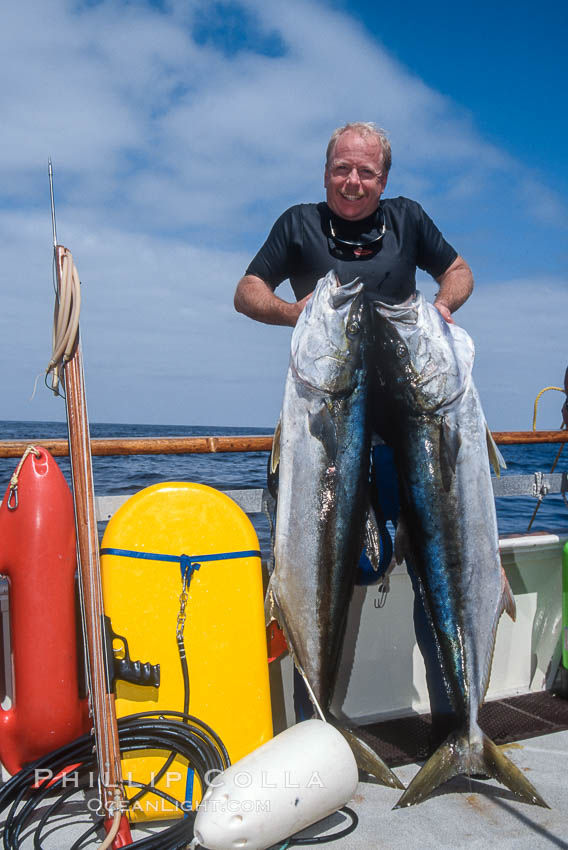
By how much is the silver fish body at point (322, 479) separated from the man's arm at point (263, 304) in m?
0.15

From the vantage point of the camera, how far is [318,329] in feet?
8.30

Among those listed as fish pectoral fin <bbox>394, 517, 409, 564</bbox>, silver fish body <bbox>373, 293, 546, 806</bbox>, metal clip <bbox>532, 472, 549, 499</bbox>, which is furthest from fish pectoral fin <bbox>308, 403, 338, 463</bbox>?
metal clip <bbox>532, 472, 549, 499</bbox>

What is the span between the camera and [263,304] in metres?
2.81

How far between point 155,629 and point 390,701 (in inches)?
58.2

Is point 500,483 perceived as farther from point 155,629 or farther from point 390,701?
point 155,629

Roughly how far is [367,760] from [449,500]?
3.41 feet

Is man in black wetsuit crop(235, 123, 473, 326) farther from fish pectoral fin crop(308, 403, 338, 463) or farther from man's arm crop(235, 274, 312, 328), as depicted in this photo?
fish pectoral fin crop(308, 403, 338, 463)

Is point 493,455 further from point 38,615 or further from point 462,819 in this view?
point 38,615

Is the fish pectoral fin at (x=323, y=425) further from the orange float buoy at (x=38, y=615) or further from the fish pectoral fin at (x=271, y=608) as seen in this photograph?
the orange float buoy at (x=38, y=615)

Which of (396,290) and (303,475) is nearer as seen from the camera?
(303,475)

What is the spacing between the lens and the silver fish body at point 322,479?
2.53 m

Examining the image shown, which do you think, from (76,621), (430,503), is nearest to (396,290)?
(430,503)

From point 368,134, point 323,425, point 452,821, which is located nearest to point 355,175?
point 368,134

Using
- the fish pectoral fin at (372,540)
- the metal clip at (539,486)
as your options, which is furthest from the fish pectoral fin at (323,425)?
the metal clip at (539,486)
